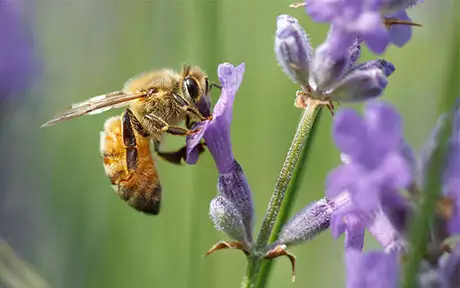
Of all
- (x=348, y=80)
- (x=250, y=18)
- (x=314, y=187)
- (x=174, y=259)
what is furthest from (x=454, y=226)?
(x=250, y=18)

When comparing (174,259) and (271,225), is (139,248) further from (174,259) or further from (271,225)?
(271,225)

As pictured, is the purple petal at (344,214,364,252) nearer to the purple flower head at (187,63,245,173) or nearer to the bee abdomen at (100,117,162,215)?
the purple flower head at (187,63,245,173)

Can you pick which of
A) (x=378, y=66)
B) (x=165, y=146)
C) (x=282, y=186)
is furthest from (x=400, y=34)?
(x=165, y=146)

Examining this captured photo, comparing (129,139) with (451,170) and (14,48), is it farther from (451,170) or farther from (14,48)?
(14,48)

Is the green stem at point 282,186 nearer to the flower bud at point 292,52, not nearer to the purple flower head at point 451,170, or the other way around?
the flower bud at point 292,52

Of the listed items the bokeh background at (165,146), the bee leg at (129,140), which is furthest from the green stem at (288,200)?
the bokeh background at (165,146)

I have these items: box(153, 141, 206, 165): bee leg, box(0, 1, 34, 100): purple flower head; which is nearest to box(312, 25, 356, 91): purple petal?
box(153, 141, 206, 165): bee leg
